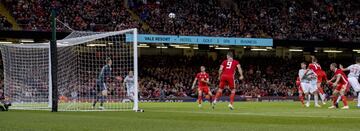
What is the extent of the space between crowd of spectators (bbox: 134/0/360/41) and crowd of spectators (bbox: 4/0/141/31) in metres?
2.88

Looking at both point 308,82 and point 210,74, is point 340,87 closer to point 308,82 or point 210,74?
point 308,82

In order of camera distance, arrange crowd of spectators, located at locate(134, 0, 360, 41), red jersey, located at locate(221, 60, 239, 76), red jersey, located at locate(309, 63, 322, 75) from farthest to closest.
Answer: crowd of spectators, located at locate(134, 0, 360, 41), red jersey, located at locate(309, 63, 322, 75), red jersey, located at locate(221, 60, 239, 76)

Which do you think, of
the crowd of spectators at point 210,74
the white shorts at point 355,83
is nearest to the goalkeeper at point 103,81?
the white shorts at point 355,83

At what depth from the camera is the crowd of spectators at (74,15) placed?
134 feet

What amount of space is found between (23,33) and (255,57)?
68.6 ft

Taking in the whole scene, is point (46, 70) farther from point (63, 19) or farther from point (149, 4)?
point (149, 4)

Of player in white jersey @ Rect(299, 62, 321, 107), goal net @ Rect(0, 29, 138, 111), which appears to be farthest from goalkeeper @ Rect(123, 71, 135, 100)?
player in white jersey @ Rect(299, 62, 321, 107)

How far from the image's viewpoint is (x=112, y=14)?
43.3 metres

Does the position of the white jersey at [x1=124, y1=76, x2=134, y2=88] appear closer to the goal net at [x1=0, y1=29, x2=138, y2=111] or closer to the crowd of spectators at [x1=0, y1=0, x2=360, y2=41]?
the goal net at [x1=0, y1=29, x2=138, y2=111]

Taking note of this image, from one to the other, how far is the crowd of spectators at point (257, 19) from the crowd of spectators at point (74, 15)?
2.88 m

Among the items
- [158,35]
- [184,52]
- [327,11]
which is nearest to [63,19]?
[158,35]

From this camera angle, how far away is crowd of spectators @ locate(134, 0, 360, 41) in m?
45.9

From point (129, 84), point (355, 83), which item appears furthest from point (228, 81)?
point (129, 84)

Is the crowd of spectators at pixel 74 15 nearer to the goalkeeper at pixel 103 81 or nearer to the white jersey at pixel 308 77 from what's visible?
the white jersey at pixel 308 77
